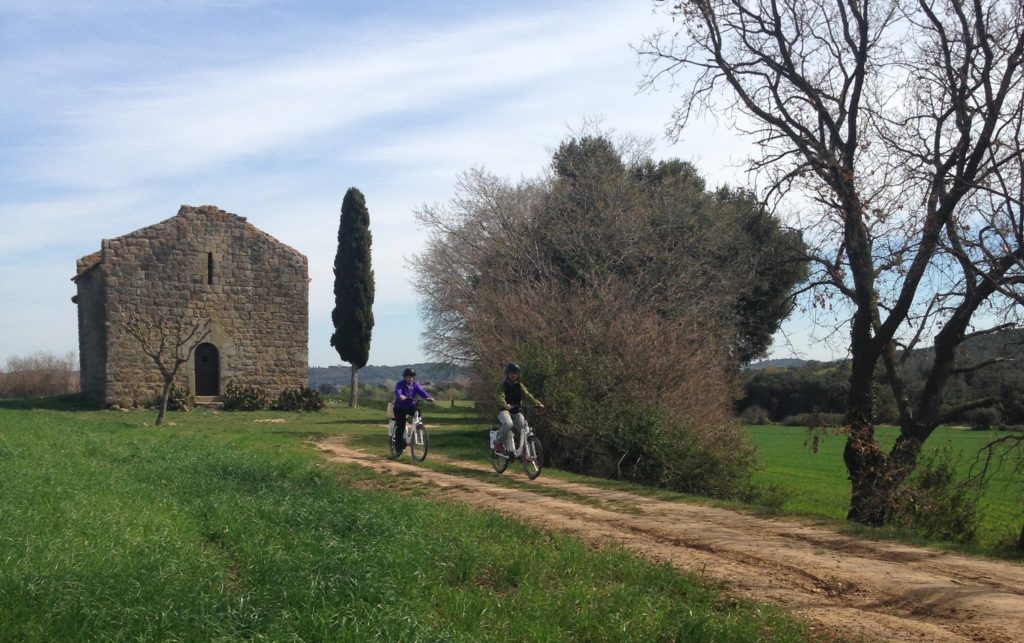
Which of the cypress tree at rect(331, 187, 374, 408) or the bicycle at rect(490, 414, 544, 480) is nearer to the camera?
the bicycle at rect(490, 414, 544, 480)

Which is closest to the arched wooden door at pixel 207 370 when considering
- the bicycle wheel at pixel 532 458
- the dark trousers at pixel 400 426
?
the dark trousers at pixel 400 426

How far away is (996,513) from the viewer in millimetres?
19438

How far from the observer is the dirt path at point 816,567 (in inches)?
252

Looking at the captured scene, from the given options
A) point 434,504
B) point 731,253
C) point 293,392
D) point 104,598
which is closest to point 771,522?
point 434,504

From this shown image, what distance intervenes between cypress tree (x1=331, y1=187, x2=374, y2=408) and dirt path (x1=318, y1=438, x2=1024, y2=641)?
29.3 meters

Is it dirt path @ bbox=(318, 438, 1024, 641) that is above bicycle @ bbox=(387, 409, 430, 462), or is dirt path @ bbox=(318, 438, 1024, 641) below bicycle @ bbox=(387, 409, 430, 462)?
below

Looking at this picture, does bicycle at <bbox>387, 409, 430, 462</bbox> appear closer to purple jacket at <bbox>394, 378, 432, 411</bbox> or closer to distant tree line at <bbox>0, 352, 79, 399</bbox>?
purple jacket at <bbox>394, 378, 432, 411</bbox>

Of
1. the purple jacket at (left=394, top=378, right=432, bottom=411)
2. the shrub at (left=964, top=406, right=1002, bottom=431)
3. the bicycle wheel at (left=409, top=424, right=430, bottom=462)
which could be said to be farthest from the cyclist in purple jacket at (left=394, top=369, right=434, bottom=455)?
the shrub at (left=964, top=406, right=1002, bottom=431)

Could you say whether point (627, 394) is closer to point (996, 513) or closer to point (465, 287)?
point (996, 513)

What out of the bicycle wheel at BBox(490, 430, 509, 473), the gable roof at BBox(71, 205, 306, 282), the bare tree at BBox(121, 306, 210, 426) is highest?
the gable roof at BBox(71, 205, 306, 282)

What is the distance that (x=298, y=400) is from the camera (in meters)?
35.3

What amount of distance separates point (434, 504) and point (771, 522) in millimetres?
3982

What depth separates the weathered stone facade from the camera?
32.9 meters

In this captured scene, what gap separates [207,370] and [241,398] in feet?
5.88
